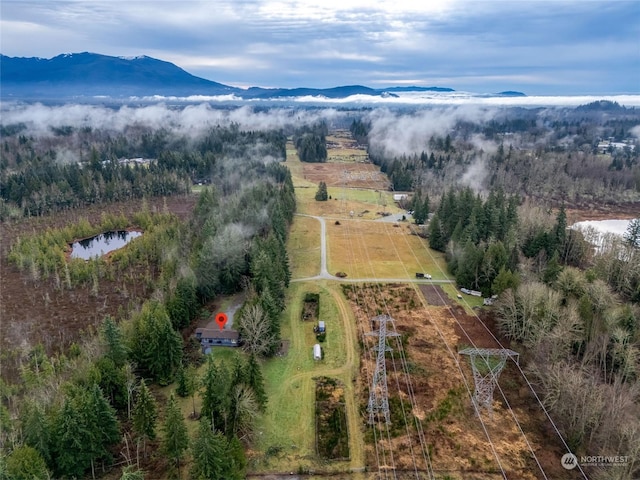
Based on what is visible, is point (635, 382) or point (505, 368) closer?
point (635, 382)

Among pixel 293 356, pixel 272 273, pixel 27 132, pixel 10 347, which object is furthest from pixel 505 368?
pixel 27 132

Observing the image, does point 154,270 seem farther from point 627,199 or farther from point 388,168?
point 627,199

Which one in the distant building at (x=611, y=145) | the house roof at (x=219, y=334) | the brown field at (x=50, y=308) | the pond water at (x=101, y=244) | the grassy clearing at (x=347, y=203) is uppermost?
the distant building at (x=611, y=145)

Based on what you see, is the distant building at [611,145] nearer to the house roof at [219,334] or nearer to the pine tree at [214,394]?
the house roof at [219,334]

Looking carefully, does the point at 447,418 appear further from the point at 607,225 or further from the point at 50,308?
the point at 607,225

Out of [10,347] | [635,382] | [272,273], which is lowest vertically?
[10,347]

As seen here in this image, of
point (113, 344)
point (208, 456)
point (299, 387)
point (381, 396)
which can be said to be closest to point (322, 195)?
point (299, 387)

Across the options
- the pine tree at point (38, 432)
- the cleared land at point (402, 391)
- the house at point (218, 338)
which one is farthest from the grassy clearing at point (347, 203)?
the pine tree at point (38, 432)
